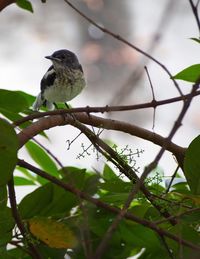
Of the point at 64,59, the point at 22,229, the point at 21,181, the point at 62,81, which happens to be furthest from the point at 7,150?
the point at 64,59

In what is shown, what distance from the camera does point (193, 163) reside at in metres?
1.00

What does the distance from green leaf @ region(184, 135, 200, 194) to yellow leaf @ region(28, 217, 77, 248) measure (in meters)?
0.23

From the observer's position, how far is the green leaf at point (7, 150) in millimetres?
864

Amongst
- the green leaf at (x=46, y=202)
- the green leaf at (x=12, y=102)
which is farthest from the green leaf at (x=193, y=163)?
the green leaf at (x=12, y=102)

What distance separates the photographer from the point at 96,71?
128cm

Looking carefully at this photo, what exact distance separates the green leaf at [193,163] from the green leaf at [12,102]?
36 cm

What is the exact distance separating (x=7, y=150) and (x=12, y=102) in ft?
0.97

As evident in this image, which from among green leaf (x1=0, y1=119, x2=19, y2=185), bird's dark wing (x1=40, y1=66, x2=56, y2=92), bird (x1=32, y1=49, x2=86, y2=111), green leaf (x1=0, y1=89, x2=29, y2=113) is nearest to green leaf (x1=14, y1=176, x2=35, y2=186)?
green leaf (x1=0, y1=89, x2=29, y2=113)

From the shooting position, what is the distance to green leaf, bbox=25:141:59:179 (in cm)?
135

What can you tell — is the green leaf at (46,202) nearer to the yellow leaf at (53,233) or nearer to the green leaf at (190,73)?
the yellow leaf at (53,233)

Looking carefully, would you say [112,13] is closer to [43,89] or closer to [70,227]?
[70,227]

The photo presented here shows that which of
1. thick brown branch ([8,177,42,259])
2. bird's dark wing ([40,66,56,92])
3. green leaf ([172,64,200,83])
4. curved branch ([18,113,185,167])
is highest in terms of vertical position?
bird's dark wing ([40,66,56,92])

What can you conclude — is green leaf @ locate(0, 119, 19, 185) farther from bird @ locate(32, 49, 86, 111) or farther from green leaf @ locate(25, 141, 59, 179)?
bird @ locate(32, 49, 86, 111)

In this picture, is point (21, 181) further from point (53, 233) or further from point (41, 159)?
point (53, 233)
